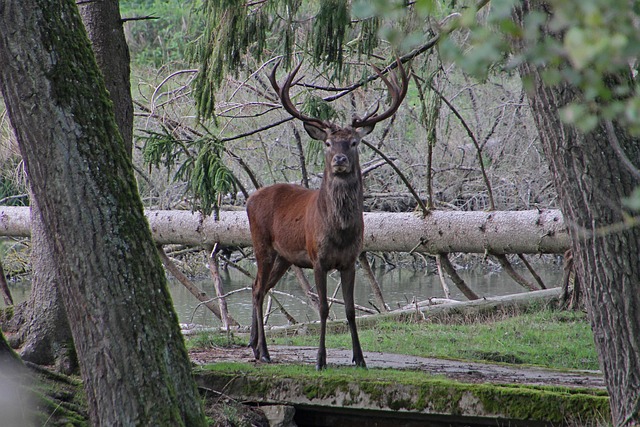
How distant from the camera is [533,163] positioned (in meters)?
17.3

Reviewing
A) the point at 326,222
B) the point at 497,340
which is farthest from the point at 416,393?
the point at 497,340

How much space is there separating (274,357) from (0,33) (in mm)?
4709

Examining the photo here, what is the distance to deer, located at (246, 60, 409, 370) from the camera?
301 inches

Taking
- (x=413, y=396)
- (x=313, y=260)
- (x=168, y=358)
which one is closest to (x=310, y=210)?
(x=313, y=260)

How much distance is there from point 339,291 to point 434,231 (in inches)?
273

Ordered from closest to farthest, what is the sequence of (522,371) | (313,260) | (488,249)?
(522,371) → (313,260) → (488,249)

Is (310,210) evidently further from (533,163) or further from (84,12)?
(533,163)

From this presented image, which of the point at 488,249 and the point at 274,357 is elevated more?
the point at 488,249

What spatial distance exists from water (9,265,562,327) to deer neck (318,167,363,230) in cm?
685

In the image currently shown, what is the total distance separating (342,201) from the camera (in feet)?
25.0

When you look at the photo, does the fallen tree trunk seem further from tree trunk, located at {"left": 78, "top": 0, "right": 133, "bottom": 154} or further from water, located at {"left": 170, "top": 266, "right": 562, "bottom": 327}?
tree trunk, located at {"left": 78, "top": 0, "right": 133, "bottom": 154}

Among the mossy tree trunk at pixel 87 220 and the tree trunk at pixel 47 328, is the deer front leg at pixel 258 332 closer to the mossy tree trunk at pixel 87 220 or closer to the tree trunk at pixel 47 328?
the tree trunk at pixel 47 328

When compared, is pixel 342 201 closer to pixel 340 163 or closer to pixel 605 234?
pixel 340 163

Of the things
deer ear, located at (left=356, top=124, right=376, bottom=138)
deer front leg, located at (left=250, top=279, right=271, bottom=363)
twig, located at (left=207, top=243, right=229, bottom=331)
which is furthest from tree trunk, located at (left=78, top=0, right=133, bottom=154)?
twig, located at (left=207, top=243, right=229, bottom=331)
